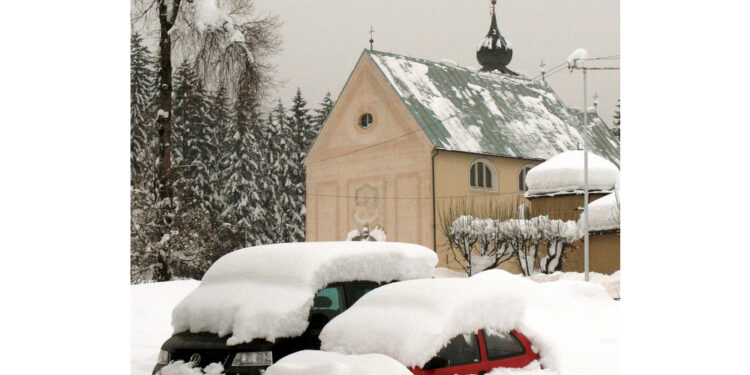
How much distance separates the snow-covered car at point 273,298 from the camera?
487 centimetres

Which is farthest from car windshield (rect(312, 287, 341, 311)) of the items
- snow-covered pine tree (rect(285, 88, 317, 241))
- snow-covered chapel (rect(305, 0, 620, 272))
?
snow-covered pine tree (rect(285, 88, 317, 241))

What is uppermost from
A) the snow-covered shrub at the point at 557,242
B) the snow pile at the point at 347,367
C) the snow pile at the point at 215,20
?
the snow pile at the point at 215,20

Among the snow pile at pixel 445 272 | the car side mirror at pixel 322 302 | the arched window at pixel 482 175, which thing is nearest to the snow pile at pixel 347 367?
the car side mirror at pixel 322 302

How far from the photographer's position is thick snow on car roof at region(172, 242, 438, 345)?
4.94 metres

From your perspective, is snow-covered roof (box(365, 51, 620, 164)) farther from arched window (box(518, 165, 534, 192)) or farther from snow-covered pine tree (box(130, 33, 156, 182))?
snow-covered pine tree (box(130, 33, 156, 182))

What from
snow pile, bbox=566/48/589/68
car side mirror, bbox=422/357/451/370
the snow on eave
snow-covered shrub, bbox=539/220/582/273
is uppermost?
snow pile, bbox=566/48/589/68

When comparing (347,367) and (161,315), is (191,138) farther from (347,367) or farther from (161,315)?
(347,367)

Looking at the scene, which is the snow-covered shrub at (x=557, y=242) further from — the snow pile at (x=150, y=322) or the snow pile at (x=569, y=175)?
the snow pile at (x=150, y=322)

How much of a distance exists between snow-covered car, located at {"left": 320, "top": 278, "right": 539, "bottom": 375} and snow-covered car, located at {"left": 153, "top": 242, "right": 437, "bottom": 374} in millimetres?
436

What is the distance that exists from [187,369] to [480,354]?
174 cm

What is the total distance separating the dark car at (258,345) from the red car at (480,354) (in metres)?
1.05
